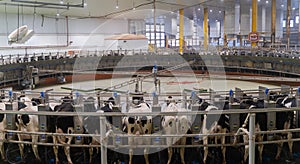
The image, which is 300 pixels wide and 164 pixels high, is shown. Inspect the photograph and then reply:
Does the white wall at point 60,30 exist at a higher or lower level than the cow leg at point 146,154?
higher

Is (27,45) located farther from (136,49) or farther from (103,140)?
(103,140)

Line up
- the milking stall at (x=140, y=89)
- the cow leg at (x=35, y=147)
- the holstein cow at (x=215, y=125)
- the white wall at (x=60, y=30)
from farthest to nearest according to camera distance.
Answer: the white wall at (x=60, y=30), the cow leg at (x=35, y=147), the holstein cow at (x=215, y=125), the milking stall at (x=140, y=89)

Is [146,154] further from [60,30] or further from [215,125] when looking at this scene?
[60,30]

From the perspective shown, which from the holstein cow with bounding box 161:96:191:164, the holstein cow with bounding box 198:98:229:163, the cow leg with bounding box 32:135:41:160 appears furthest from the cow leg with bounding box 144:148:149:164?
the cow leg with bounding box 32:135:41:160

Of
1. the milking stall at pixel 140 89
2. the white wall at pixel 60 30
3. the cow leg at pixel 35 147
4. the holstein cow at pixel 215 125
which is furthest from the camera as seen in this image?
the white wall at pixel 60 30

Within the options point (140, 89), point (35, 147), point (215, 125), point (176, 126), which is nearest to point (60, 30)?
point (140, 89)

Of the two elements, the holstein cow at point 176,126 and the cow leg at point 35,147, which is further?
the cow leg at point 35,147

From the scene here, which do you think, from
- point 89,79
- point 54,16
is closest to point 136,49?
point 54,16

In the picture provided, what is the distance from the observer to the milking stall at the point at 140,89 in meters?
4.21

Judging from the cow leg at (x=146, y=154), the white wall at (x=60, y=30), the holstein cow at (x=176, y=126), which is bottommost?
the cow leg at (x=146, y=154)

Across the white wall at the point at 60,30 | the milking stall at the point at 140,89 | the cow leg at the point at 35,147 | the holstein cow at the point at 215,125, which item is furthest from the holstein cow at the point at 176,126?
the white wall at the point at 60,30

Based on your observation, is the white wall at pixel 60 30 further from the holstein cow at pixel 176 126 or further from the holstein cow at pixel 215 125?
the holstein cow at pixel 215 125

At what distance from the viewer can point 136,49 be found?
25.4 meters

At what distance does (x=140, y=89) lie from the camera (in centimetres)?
1117
